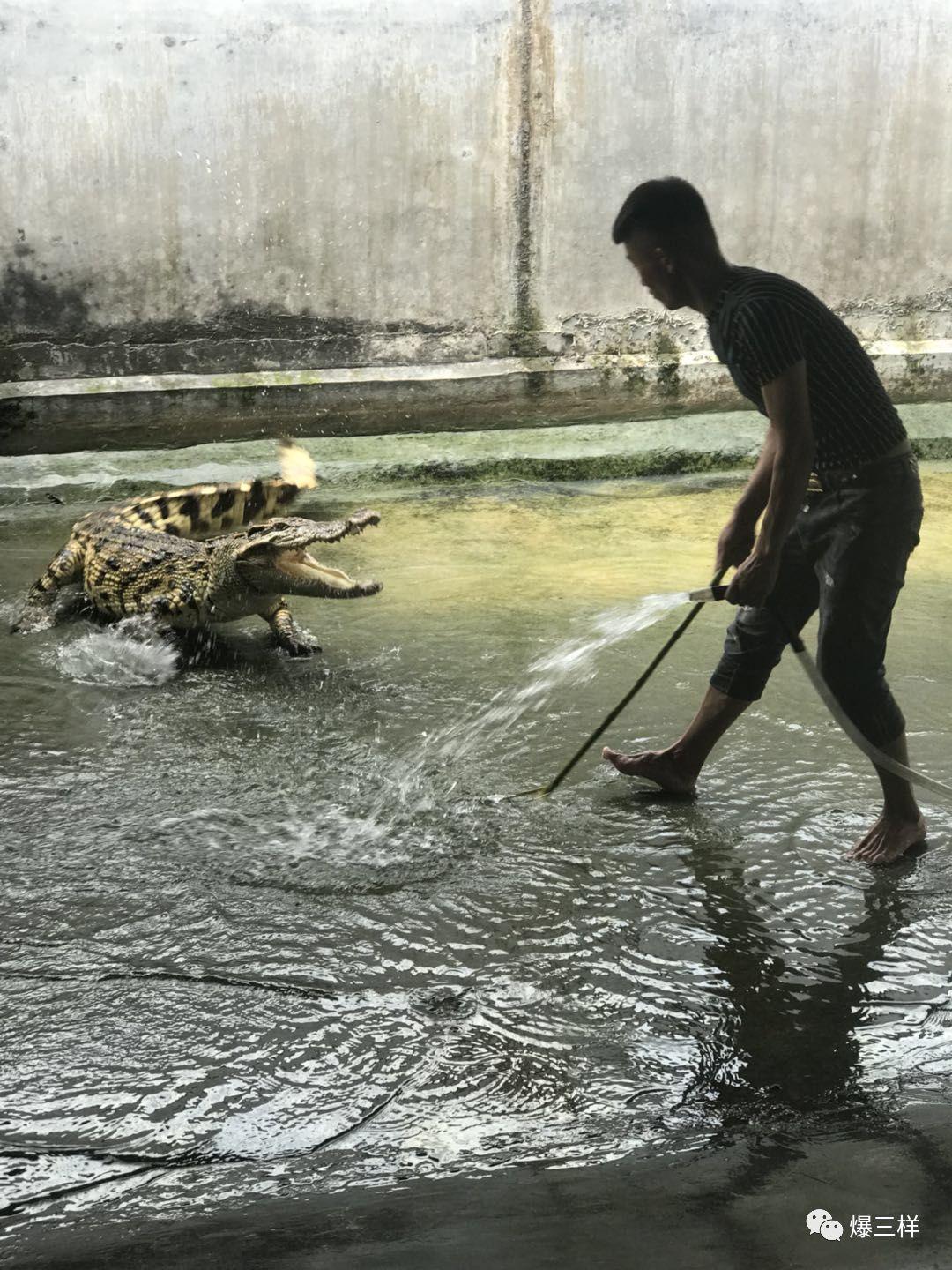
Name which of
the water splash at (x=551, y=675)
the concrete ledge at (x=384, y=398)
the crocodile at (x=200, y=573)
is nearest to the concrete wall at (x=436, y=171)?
the concrete ledge at (x=384, y=398)

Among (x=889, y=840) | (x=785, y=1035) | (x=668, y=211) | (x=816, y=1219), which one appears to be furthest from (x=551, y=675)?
(x=816, y=1219)

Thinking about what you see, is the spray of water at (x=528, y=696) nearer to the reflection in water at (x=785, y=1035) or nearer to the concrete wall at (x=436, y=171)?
the reflection in water at (x=785, y=1035)

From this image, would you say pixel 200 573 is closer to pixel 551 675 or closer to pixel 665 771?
pixel 551 675

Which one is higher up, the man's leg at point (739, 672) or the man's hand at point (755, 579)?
the man's hand at point (755, 579)

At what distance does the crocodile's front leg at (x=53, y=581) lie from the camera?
5898 mm

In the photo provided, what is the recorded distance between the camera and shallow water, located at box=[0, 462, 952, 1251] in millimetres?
2391

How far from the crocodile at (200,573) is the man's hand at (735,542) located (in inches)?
79.7

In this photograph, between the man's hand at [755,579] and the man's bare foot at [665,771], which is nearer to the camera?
the man's hand at [755,579]

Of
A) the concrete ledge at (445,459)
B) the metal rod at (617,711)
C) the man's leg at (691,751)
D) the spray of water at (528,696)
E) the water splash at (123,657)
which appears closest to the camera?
the metal rod at (617,711)

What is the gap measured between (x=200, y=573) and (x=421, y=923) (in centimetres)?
288

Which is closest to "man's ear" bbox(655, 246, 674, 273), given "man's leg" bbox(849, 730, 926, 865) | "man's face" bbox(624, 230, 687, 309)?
"man's face" bbox(624, 230, 687, 309)

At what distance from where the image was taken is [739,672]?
3.81 meters

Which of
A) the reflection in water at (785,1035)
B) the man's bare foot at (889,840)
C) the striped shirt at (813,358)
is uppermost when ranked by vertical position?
the striped shirt at (813,358)

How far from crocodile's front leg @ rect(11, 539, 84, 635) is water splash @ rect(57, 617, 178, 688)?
1.25ft
